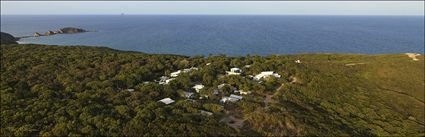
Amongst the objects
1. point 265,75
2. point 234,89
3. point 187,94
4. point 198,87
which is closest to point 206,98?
point 187,94

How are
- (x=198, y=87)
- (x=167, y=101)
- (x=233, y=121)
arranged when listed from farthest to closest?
(x=198, y=87), (x=167, y=101), (x=233, y=121)

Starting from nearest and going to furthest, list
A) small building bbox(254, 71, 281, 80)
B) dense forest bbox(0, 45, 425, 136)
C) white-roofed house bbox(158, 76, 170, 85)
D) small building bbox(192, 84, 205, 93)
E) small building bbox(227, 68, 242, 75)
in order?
dense forest bbox(0, 45, 425, 136)
small building bbox(192, 84, 205, 93)
white-roofed house bbox(158, 76, 170, 85)
small building bbox(254, 71, 281, 80)
small building bbox(227, 68, 242, 75)

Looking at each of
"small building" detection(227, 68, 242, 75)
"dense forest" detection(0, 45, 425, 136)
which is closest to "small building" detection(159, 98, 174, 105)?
"dense forest" detection(0, 45, 425, 136)

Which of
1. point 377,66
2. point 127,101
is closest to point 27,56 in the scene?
point 127,101

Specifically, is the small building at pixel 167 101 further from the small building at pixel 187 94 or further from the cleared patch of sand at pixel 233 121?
the cleared patch of sand at pixel 233 121

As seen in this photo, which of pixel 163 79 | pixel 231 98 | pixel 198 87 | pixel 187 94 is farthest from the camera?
pixel 163 79

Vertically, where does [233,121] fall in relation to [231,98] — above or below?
below

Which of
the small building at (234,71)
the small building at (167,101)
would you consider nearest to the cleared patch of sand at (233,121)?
the small building at (167,101)

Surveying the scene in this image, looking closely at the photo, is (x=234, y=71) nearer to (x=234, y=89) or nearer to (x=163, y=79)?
(x=234, y=89)

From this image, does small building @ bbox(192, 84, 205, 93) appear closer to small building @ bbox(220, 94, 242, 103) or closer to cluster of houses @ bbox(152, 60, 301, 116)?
cluster of houses @ bbox(152, 60, 301, 116)
